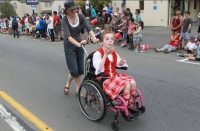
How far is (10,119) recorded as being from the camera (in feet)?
12.3

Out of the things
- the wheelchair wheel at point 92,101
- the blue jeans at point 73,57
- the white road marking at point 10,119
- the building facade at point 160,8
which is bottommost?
the white road marking at point 10,119

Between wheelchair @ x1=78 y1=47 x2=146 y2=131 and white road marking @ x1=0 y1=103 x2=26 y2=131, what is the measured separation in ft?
3.51

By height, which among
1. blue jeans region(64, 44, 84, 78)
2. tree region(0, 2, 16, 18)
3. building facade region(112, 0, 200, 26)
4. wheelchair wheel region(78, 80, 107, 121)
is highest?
tree region(0, 2, 16, 18)

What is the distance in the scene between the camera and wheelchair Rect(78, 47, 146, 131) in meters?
3.21

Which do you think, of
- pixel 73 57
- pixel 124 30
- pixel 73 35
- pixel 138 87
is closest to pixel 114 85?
pixel 73 57

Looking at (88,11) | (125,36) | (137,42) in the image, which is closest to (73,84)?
(137,42)

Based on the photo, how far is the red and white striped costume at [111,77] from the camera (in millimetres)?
3181

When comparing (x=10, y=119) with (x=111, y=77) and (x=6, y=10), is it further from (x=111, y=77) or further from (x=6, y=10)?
(x=6, y=10)

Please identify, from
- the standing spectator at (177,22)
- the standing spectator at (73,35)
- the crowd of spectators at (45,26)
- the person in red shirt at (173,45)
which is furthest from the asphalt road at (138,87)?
the crowd of spectators at (45,26)

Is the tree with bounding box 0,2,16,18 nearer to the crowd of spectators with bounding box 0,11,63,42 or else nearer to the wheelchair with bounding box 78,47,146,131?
the crowd of spectators with bounding box 0,11,63,42

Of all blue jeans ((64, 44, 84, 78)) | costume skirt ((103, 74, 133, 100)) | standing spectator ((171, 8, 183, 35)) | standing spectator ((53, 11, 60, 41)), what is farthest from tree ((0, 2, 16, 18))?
costume skirt ((103, 74, 133, 100))

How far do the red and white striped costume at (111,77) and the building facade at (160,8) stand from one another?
14736 mm

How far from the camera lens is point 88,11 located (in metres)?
20.7

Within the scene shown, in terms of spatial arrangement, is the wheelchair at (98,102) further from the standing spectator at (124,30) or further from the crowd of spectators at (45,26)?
the crowd of spectators at (45,26)
